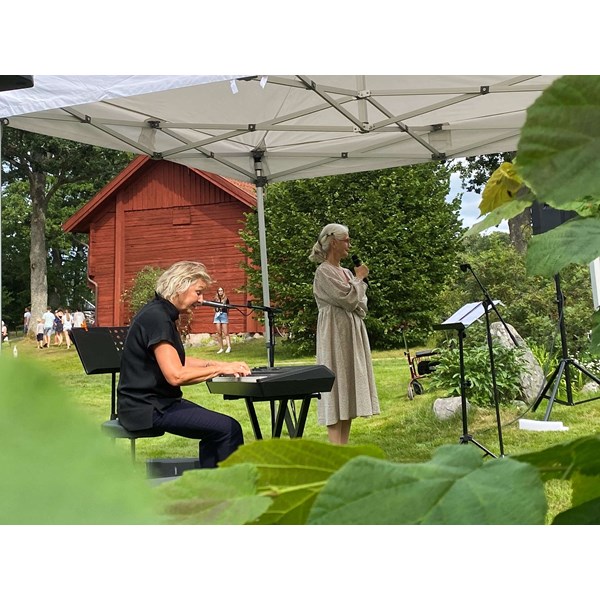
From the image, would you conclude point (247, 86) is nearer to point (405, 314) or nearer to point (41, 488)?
point (41, 488)

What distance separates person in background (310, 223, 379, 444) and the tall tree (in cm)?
1141

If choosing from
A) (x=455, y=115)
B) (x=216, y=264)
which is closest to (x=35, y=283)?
(x=216, y=264)

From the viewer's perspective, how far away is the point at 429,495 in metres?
0.09

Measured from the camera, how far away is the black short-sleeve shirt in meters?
2.65

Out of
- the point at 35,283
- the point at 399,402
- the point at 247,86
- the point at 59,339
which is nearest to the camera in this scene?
the point at 247,86

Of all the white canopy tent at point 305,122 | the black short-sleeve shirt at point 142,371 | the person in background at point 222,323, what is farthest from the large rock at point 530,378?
the person in background at point 222,323

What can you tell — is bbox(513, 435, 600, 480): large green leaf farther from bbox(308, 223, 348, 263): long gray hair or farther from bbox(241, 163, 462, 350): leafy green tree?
bbox(241, 163, 462, 350): leafy green tree

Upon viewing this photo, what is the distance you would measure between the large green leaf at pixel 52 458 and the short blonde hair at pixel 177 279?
9.03 feet

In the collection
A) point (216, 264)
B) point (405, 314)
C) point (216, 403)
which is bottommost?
point (216, 403)

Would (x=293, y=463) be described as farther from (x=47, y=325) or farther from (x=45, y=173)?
(x=45, y=173)

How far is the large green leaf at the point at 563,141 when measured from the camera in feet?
0.33

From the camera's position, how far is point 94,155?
51.6ft

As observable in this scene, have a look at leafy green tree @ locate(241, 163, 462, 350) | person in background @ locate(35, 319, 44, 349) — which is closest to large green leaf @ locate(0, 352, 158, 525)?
leafy green tree @ locate(241, 163, 462, 350)

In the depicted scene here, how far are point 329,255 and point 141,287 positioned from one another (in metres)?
9.81
